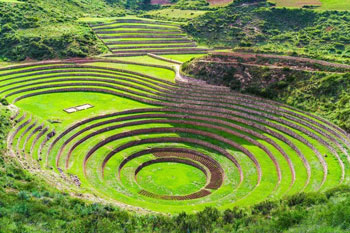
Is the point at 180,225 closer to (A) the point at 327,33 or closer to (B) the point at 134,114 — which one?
(B) the point at 134,114

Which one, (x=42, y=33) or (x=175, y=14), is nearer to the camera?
(x=42, y=33)

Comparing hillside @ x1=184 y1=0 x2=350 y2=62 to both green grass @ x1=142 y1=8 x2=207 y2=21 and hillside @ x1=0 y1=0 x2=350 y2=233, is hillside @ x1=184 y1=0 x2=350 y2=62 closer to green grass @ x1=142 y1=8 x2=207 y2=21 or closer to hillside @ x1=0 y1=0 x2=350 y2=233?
hillside @ x1=0 y1=0 x2=350 y2=233

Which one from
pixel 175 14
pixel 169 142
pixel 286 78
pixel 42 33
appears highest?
pixel 175 14

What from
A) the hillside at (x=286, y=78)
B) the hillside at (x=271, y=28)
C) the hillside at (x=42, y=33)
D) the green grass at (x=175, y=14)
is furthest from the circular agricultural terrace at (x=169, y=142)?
the green grass at (x=175, y=14)

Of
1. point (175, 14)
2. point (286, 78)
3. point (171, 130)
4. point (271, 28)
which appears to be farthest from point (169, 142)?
point (175, 14)

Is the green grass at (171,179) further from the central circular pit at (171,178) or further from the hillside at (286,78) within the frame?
the hillside at (286,78)

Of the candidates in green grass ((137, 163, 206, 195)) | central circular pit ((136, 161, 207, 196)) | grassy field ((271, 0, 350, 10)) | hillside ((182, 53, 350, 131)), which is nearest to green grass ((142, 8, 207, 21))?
grassy field ((271, 0, 350, 10))

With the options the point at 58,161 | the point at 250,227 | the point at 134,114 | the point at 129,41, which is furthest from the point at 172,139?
the point at 129,41

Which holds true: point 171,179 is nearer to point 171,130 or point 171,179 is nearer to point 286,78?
point 171,130
